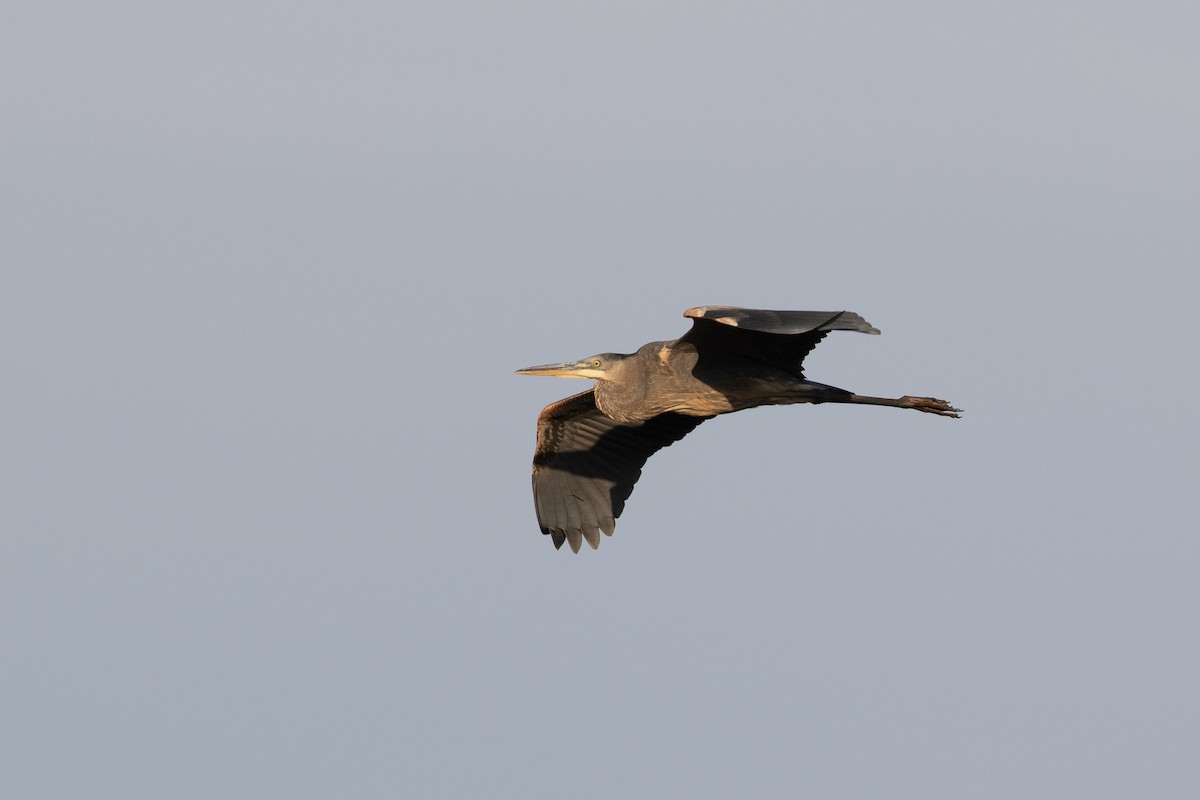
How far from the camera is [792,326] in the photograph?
37.1 feet

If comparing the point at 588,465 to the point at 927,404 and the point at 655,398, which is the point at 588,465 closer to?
the point at 655,398

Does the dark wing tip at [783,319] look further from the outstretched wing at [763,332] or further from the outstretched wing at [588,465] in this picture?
the outstretched wing at [588,465]

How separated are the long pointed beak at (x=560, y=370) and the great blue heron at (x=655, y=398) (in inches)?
0.4

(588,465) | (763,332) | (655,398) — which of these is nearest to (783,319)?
(763,332)

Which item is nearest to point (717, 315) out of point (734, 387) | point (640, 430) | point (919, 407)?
point (734, 387)

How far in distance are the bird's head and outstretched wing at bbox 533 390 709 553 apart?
3.47 feet

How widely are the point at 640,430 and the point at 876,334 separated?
4786mm

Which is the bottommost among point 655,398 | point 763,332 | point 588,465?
point 588,465

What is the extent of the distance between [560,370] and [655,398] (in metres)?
1.12

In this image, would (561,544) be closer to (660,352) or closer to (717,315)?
(660,352)

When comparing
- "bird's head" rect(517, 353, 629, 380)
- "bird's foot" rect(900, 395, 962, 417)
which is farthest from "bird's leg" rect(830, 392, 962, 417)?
"bird's head" rect(517, 353, 629, 380)

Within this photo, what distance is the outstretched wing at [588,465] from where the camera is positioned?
15727mm

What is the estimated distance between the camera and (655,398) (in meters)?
13.8

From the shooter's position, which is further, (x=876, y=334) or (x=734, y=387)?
(x=734, y=387)
